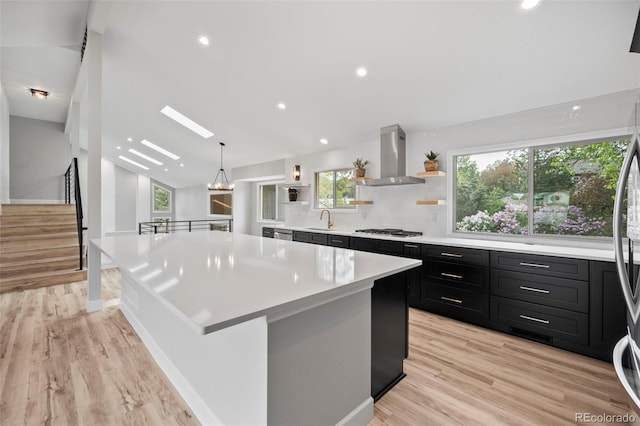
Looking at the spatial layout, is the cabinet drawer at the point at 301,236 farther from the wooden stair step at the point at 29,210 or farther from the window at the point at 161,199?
the window at the point at 161,199

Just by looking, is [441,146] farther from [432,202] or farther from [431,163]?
[432,202]

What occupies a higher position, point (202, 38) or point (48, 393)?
point (202, 38)

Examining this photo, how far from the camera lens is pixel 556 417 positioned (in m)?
1.64

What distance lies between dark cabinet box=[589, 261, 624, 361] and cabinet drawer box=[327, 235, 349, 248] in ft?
8.42

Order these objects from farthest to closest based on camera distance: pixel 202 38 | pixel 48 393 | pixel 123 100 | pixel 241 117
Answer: pixel 123 100 < pixel 241 117 < pixel 202 38 < pixel 48 393

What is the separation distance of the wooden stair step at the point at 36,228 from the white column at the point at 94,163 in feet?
7.47

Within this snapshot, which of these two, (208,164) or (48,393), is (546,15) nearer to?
(48,393)

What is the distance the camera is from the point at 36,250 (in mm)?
4176

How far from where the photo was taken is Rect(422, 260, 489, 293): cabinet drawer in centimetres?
284

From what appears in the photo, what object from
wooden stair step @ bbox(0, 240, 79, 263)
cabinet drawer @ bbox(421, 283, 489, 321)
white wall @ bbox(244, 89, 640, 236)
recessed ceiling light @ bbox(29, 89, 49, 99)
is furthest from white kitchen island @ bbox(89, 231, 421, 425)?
recessed ceiling light @ bbox(29, 89, 49, 99)

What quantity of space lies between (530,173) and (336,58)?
241cm

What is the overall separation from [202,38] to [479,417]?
12.9 ft

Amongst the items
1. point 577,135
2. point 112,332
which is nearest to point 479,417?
point 577,135

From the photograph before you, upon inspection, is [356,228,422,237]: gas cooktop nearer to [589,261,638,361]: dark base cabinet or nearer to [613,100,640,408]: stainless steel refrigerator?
[589,261,638,361]: dark base cabinet
